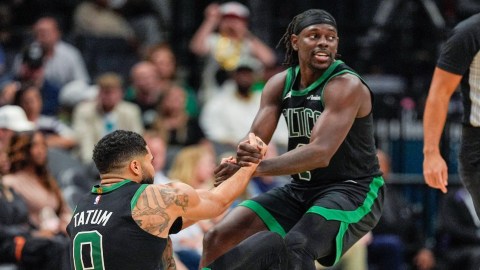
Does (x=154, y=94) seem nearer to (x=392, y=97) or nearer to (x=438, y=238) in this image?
(x=392, y=97)

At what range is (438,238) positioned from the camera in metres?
10.8

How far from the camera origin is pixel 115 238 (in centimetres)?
549

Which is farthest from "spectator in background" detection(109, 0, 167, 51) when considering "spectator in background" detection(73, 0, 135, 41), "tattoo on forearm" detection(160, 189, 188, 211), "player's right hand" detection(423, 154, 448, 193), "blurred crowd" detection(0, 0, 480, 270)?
"tattoo on forearm" detection(160, 189, 188, 211)

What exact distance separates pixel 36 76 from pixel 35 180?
2035 mm

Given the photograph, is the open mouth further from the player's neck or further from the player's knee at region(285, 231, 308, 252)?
the player's neck

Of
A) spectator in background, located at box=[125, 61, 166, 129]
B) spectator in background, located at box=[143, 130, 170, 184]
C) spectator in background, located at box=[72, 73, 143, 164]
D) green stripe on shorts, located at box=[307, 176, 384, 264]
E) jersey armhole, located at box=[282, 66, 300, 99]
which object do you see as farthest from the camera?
spectator in background, located at box=[125, 61, 166, 129]

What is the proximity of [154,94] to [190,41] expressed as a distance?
4.63 ft

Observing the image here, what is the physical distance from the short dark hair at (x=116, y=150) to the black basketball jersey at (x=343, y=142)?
1.11m

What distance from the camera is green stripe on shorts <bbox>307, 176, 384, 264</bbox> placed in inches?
236

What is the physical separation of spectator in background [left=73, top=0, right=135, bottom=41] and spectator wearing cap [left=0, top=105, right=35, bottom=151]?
318 cm

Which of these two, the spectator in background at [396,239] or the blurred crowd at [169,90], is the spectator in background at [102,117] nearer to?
the blurred crowd at [169,90]

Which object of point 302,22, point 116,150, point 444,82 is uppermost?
point 302,22

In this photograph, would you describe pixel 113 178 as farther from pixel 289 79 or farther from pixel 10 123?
pixel 10 123

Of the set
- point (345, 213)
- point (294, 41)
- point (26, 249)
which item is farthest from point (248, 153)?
point (26, 249)
